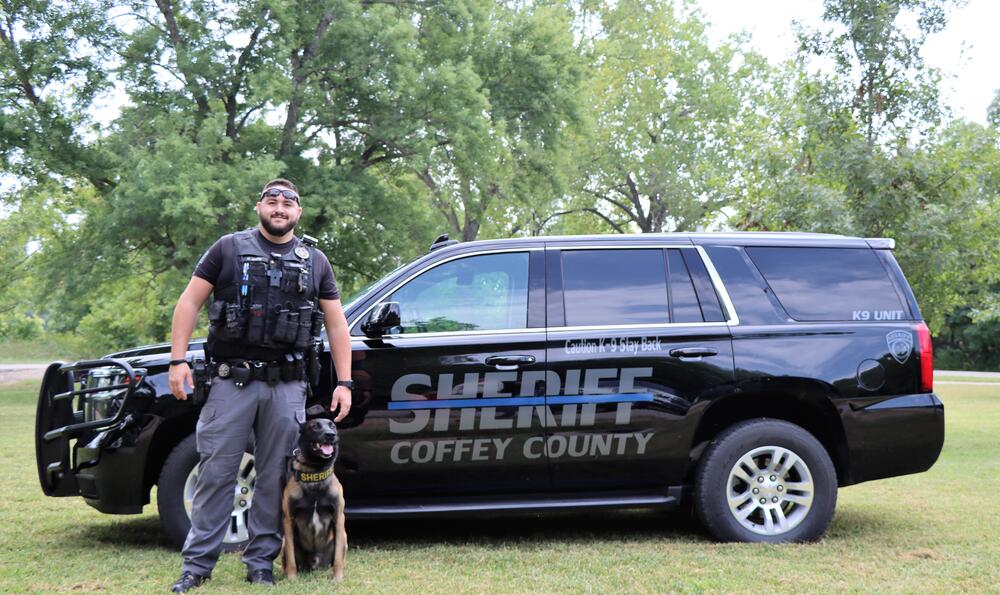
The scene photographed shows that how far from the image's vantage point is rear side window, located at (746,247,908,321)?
5.69m

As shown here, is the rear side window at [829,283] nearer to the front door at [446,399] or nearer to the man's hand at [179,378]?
the front door at [446,399]

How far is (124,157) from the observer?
19.1 m

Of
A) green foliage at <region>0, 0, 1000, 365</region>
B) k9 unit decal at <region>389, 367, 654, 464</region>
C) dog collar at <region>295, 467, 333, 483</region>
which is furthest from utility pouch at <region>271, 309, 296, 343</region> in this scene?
green foliage at <region>0, 0, 1000, 365</region>

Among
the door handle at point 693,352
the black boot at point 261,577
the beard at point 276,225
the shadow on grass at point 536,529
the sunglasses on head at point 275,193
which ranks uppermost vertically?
the sunglasses on head at point 275,193

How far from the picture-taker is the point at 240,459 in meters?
4.67

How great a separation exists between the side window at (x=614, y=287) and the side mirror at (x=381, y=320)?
104 cm

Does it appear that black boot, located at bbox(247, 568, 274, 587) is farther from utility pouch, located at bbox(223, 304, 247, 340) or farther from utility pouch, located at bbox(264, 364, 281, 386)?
utility pouch, located at bbox(223, 304, 247, 340)

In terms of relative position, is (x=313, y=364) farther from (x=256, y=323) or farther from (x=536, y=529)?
(x=536, y=529)

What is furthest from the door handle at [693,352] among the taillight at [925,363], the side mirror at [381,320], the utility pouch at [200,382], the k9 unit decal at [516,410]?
the utility pouch at [200,382]

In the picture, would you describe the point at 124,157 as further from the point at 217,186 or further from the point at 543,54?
the point at 543,54

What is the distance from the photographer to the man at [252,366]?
14.8 feet

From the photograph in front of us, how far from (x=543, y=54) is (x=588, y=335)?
19585mm

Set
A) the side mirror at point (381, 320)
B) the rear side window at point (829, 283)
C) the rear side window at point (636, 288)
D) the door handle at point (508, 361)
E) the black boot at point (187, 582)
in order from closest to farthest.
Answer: the black boot at point (187, 582) → the side mirror at point (381, 320) → the door handle at point (508, 361) → the rear side window at point (636, 288) → the rear side window at point (829, 283)

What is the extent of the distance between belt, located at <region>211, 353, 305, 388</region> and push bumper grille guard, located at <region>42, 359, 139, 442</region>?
0.74 m
